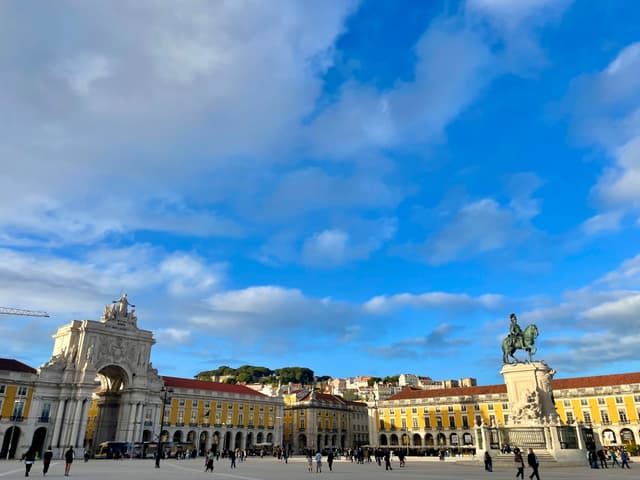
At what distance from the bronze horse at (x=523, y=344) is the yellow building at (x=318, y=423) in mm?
57533

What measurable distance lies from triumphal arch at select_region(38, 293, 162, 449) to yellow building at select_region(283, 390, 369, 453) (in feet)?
107

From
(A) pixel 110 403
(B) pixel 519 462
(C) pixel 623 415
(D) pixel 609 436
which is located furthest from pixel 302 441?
(B) pixel 519 462

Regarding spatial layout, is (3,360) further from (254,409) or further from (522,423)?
(522,423)

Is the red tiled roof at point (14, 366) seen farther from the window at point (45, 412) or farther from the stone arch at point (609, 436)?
the stone arch at point (609, 436)

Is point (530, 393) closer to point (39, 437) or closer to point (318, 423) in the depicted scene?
point (39, 437)

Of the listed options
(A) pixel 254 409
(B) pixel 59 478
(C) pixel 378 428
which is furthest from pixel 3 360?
(C) pixel 378 428

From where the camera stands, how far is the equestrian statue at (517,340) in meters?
37.5

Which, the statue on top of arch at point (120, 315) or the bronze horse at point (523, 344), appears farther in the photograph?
the statue on top of arch at point (120, 315)

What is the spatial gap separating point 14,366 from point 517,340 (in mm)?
59360

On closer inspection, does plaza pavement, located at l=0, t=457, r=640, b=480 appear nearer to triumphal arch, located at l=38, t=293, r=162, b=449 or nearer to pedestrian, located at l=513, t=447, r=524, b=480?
pedestrian, located at l=513, t=447, r=524, b=480

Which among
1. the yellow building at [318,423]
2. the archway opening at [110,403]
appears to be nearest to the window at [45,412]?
the archway opening at [110,403]

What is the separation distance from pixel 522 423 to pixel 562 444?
2.94 metres

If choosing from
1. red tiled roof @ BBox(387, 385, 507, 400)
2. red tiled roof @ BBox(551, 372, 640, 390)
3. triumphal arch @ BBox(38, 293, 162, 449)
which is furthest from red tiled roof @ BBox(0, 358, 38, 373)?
red tiled roof @ BBox(551, 372, 640, 390)

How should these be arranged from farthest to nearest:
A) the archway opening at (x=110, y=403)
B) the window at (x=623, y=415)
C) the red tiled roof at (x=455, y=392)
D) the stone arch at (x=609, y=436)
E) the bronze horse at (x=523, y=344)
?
the red tiled roof at (x=455, y=392) → the archway opening at (x=110, y=403) → the window at (x=623, y=415) → the stone arch at (x=609, y=436) → the bronze horse at (x=523, y=344)
